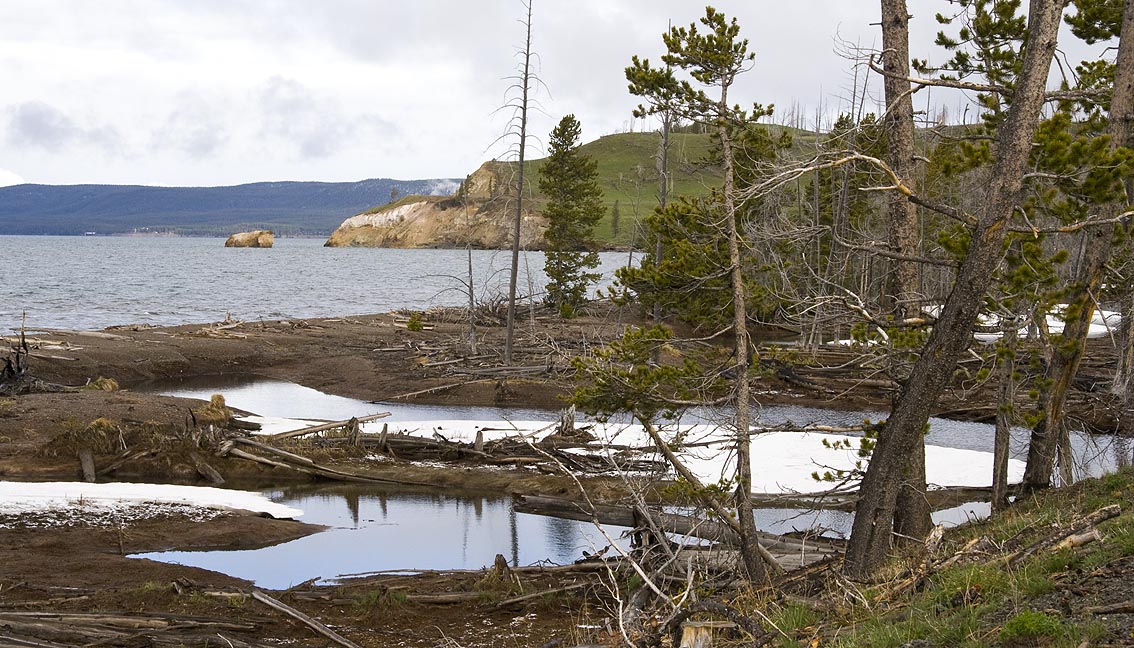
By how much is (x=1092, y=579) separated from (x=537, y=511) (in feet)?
36.7

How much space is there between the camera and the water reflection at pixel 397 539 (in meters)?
14.1

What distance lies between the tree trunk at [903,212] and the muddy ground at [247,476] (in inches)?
62.9

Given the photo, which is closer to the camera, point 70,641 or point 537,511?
point 70,641

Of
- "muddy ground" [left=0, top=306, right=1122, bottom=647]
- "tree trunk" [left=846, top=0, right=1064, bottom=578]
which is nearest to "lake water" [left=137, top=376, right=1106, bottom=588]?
"muddy ground" [left=0, top=306, right=1122, bottom=647]

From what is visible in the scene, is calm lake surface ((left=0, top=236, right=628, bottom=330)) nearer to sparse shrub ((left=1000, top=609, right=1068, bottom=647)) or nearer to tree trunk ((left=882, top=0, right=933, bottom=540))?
tree trunk ((left=882, top=0, right=933, bottom=540))

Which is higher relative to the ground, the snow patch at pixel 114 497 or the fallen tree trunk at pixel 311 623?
the fallen tree trunk at pixel 311 623

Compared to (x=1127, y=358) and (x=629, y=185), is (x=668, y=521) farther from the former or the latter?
(x=629, y=185)

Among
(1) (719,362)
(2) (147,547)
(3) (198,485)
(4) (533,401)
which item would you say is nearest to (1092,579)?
(1) (719,362)

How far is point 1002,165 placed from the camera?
901cm

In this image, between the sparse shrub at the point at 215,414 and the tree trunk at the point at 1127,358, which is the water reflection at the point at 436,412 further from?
the tree trunk at the point at 1127,358

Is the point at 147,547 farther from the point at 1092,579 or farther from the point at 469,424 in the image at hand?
the point at 1092,579

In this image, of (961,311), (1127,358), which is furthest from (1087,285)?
(961,311)

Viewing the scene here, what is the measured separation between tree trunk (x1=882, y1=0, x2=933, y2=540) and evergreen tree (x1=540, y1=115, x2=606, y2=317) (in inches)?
1411

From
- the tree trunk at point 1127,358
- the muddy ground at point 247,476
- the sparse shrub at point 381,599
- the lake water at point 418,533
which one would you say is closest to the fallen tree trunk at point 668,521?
the lake water at point 418,533
